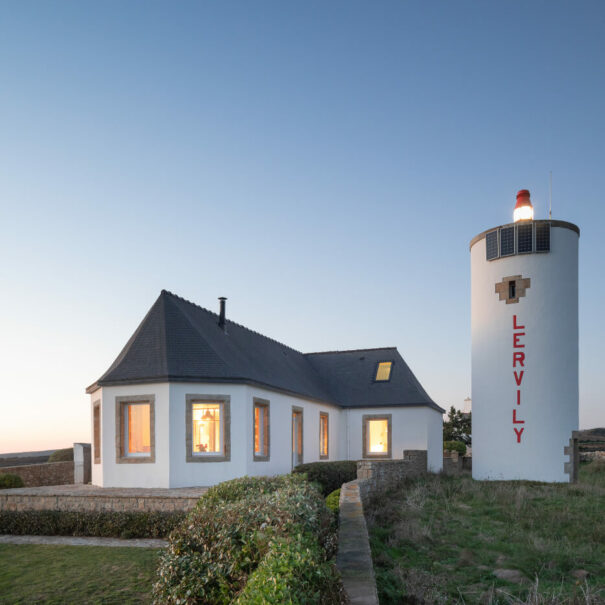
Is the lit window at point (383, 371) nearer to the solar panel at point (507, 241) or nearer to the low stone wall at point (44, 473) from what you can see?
the solar panel at point (507, 241)

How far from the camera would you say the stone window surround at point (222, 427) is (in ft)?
44.2

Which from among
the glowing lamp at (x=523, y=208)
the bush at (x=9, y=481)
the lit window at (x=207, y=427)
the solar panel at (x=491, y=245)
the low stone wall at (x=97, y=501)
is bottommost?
the bush at (x=9, y=481)

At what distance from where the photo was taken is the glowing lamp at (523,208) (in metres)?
17.3

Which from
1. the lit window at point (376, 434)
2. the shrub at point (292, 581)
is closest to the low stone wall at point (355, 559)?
the shrub at point (292, 581)

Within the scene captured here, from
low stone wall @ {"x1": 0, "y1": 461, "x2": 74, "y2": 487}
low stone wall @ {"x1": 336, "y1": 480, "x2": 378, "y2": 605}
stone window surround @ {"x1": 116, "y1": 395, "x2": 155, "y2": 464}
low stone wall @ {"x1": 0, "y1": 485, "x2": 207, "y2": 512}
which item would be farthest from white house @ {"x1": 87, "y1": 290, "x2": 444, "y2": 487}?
low stone wall @ {"x1": 336, "y1": 480, "x2": 378, "y2": 605}

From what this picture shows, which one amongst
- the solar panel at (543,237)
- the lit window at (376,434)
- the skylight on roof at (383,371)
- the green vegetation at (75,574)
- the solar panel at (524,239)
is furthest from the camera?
the skylight on roof at (383,371)

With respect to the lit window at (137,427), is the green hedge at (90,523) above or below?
below

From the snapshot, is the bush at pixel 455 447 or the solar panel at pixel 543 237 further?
the bush at pixel 455 447

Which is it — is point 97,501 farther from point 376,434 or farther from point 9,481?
point 376,434

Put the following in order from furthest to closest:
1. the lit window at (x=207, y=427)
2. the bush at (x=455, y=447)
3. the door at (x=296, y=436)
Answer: the bush at (x=455, y=447)
the door at (x=296, y=436)
the lit window at (x=207, y=427)

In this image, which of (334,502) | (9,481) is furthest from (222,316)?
(334,502)

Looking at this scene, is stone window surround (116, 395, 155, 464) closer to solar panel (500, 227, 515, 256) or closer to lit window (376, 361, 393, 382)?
lit window (376, 361, 393, 382)

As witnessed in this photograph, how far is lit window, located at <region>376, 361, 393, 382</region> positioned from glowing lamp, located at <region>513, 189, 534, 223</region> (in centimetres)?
890

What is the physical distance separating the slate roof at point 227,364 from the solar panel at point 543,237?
309 inches
